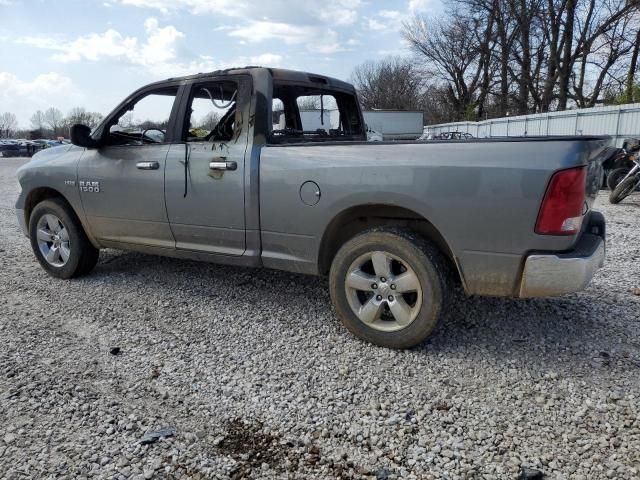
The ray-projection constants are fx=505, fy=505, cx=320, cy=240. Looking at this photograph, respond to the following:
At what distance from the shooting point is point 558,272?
2906mm

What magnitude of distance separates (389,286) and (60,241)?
11.6ft

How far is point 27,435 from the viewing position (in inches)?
101

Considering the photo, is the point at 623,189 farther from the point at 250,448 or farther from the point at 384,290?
Answer: the point at 250,448

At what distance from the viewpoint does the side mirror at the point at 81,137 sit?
14.9 ft

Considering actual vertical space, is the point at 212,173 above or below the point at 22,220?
above

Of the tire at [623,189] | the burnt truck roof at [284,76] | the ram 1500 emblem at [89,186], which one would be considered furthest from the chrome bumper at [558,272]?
the tire at [623,189]

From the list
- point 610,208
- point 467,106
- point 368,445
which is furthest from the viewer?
point 467,106

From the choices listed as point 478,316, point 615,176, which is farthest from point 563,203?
point 615,176

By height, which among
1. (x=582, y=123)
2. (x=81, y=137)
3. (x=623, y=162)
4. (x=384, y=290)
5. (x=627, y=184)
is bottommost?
(x=384, y=290)

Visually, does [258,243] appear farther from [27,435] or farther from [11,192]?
[11,192]

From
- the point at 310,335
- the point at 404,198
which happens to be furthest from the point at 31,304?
the point at 404,198

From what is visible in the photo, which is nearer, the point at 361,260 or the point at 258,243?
the point at 361,260

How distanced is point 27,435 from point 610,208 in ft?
34.1

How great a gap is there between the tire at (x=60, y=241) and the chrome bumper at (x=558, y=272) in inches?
162
